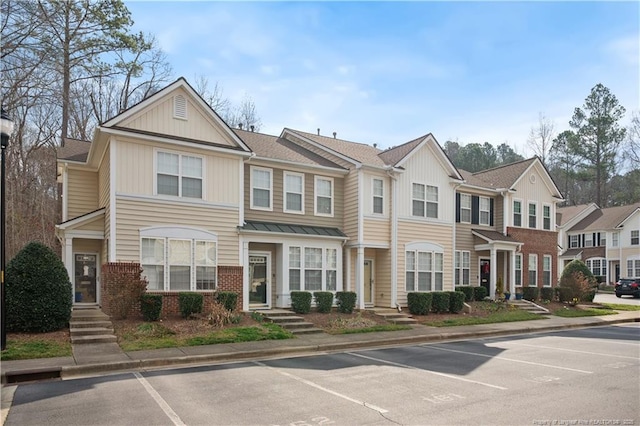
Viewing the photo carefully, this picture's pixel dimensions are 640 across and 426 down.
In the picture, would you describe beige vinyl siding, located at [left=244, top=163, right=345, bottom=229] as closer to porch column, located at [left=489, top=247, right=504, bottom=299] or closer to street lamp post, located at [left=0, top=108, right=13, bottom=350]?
street lamp post, located at [left=0, top=108, right=13, bottom=350]

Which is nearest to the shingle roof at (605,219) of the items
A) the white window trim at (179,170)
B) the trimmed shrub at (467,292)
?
the trimmed shrub at (467,292)

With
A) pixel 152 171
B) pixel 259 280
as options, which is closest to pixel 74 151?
pixel 152 171

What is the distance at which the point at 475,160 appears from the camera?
238ft

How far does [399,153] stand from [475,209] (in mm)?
6811

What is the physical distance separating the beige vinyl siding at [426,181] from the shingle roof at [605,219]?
30.9 m

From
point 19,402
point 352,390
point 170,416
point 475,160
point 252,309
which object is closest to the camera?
point 170,416

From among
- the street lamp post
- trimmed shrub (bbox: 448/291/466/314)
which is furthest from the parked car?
the street lamp post

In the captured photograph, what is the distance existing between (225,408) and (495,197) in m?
22.8

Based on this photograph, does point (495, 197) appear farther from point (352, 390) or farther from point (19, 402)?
point (19, 402)

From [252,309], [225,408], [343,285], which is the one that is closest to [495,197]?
[343,285]

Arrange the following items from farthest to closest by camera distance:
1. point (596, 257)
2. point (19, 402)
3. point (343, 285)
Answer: point (596, 257)
point (343, 285)
point (19, 402)

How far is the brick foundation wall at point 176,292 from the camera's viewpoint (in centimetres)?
1530

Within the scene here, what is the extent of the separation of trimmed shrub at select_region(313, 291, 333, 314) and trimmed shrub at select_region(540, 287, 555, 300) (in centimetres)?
1434

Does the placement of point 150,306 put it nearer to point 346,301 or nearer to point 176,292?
point 176,292
